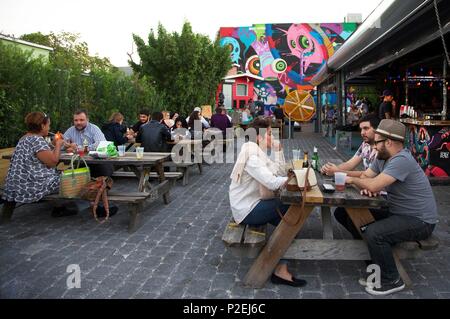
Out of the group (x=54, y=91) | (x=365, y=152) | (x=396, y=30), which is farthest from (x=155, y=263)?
(x=54, y=91)

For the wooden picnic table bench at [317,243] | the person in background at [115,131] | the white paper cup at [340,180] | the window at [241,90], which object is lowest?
the wooden picnic table bench at [317,243]

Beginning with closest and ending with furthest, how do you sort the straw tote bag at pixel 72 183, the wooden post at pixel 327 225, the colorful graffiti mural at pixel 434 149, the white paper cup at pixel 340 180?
the white paper cup at pixel 340 180 → the wooden post at pixel 327 225 → the straw tote bag at pixel 72 183 → the colorful graffiti mural at pixel 434 149

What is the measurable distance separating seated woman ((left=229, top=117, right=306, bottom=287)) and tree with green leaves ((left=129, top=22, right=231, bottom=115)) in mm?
13339

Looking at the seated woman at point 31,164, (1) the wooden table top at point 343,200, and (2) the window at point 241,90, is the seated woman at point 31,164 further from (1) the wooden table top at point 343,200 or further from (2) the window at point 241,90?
(2) the window at point 241,90

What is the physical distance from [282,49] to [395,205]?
34932 millimetres

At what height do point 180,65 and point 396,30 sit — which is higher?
point 180,65

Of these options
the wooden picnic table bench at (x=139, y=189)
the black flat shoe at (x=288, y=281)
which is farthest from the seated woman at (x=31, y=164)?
the black flat shoe at (x=288, y=281)

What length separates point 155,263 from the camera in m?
3.99

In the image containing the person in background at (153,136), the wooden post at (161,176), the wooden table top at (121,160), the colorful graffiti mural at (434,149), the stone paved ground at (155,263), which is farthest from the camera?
the person in background at (153,136)

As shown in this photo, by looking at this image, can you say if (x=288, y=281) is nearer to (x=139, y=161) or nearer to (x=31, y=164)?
(x=139, y=161)

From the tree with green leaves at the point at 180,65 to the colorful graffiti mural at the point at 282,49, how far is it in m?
18.4

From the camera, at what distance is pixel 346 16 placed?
3991 cm

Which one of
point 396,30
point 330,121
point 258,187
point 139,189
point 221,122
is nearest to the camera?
point 258,187

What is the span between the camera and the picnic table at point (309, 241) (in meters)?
3.26
